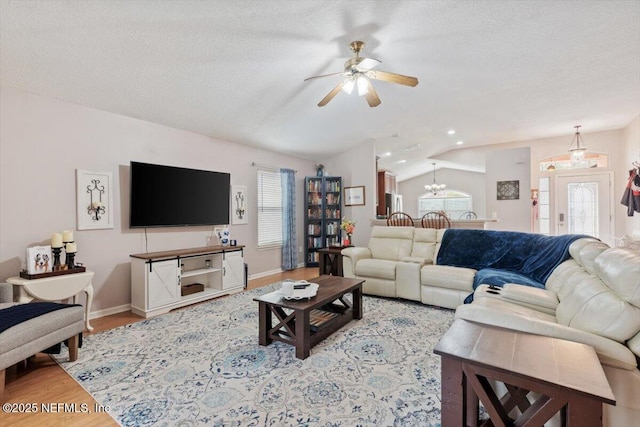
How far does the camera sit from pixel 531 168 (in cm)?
654

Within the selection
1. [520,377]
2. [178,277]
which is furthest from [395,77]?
[178,277]

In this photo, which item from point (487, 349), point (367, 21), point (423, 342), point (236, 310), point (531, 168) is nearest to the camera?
point (487, 349)

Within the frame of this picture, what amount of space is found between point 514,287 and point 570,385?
63.8 inches

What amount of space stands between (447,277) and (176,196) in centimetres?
383

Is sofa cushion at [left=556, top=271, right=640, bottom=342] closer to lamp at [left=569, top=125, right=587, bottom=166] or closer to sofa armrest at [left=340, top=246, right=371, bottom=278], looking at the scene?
sofa armrest at [left=340, top=246, right=371, bottom=278]

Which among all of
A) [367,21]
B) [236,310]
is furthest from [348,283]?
[367,21]

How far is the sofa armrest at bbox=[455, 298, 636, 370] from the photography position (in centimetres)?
140

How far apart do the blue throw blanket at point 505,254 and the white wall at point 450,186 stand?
21.7 feet

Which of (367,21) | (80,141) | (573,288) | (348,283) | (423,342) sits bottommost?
(423,342)

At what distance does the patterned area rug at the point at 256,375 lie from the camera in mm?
1764

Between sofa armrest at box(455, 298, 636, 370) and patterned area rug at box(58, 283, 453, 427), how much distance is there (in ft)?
1.99

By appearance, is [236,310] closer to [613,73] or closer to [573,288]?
[573,288]

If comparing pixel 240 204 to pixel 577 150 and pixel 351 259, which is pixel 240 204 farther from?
pixel 577 150

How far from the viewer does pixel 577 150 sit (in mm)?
5555
